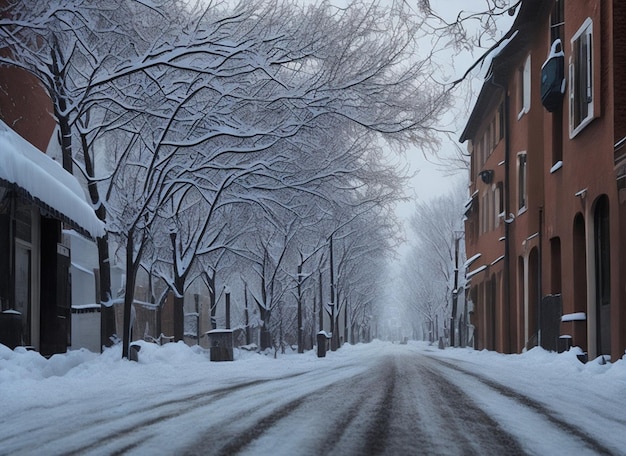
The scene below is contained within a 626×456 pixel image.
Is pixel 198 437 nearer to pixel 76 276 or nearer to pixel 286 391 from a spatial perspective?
pixel 286 391

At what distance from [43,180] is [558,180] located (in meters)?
13.3

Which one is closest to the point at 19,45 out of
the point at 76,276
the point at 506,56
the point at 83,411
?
the point at 83,411

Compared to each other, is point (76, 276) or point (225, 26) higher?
point (225, 26)

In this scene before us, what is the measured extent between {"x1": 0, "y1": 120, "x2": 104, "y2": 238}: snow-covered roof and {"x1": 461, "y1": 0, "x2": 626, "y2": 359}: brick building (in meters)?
10.7

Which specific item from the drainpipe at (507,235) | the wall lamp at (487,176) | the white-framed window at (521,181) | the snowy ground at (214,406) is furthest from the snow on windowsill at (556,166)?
the wall lamp at (487,176)

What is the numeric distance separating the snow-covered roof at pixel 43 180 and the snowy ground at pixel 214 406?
112 inches

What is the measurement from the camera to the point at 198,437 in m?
7.23

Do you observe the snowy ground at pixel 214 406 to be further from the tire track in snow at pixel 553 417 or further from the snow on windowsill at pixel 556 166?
the snow on windowsill at pixel 556 166

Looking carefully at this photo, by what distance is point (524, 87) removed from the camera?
3152cm

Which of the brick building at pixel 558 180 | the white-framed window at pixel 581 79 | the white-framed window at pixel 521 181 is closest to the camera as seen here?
the brick building at pixel 558 180

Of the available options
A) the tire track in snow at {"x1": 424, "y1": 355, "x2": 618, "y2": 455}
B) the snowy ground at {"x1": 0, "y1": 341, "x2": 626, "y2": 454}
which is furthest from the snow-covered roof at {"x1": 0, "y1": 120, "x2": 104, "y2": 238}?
the tire track in snow at {"x1": 424, "y1": 355, "x2": 618, "y2": 455}

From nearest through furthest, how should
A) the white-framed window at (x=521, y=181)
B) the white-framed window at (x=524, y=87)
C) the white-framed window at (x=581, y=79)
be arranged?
the white-framed window at (x=581, y=79), the white-framed window at (x=524, y=87), the white-framed window at (x=521, y=181)

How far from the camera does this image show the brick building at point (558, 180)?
18.3 metres

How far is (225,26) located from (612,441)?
13.9 m
